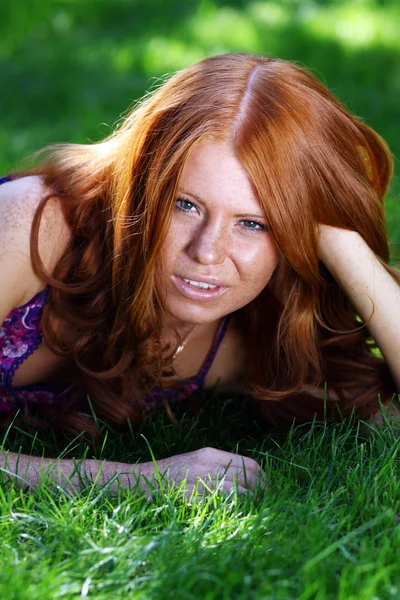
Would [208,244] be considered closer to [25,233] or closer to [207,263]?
[207,263]

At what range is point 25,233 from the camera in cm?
260

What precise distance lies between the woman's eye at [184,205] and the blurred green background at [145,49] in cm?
279

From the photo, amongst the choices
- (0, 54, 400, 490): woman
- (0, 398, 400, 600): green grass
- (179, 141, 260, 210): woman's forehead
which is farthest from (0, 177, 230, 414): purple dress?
(179, 141, 260, 210): woman's forehead

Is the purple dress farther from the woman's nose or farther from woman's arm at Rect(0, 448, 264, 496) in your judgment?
the woman's nose

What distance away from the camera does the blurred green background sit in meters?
5.85

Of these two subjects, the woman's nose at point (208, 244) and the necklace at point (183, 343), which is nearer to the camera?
the woman's nose at point (208, 244)

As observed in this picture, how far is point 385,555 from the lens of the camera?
6.55 ft

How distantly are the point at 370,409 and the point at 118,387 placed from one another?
740 millimetres

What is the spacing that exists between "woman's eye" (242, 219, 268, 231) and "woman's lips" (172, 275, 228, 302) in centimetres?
18

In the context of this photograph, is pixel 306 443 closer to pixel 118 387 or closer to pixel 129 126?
pixel 118 387

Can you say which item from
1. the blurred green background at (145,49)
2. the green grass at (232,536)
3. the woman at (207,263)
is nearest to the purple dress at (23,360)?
the woman at (207,263)

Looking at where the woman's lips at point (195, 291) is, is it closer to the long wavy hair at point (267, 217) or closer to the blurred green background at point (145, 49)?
the long wavy hair at point (267, 217)

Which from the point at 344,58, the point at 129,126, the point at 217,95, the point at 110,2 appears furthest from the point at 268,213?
the point at 110,2

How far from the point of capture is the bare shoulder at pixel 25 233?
8.48ft
